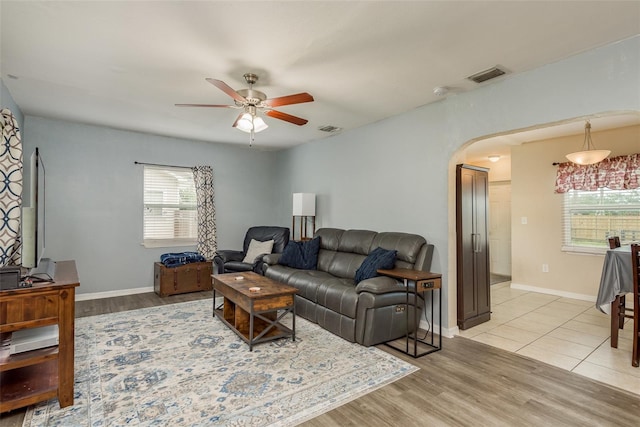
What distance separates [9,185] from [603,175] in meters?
6.81

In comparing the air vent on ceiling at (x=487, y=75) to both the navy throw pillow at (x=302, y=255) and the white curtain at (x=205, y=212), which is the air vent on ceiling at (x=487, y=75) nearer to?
the navy throw pillow at (x=302, y=255)

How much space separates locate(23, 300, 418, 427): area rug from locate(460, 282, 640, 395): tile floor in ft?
4.33

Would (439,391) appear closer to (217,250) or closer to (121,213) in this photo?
(217,250)

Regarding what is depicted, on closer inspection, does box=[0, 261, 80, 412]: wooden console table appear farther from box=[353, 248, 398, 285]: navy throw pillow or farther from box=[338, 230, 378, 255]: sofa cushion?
box=[338, 230, 378, 255]: sofa cushion

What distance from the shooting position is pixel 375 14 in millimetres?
2035

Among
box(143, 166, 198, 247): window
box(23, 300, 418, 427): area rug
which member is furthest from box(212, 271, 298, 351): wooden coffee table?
box(143, 166, 198, 247): window

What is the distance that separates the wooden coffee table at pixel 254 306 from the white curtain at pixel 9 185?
1.78 m

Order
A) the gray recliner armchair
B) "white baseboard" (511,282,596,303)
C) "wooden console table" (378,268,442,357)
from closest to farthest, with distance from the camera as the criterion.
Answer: "wooden console table" (378,268,442,357)
"white baseboard" (511,282,596,303)
the gray recliner armchair

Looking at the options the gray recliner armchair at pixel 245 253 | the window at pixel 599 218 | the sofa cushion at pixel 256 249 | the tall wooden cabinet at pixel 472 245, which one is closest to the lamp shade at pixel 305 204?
the gray recliner armchair at pixel 245 253

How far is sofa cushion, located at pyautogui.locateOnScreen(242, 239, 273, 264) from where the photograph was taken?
533cm

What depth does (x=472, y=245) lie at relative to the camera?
3.79 metres

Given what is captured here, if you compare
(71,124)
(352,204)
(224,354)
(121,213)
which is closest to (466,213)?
(352,204)

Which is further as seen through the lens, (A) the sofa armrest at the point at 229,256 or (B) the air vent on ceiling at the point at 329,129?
(A) the sofa armrest at the point at 229,256

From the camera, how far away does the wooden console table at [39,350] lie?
1.92 m
